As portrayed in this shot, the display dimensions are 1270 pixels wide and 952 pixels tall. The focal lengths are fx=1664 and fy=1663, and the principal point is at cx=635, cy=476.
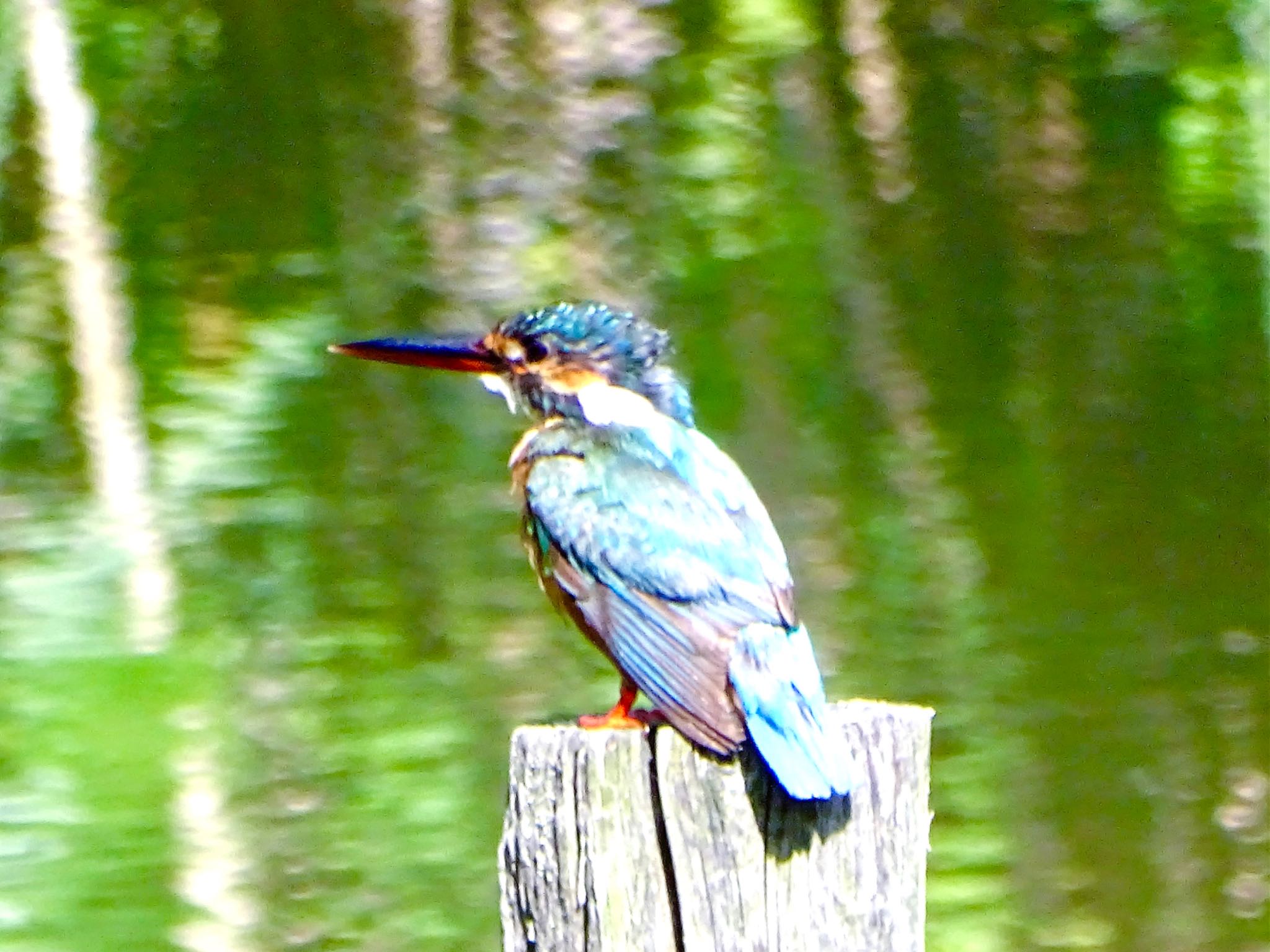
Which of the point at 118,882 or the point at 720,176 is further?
the point at 720,176

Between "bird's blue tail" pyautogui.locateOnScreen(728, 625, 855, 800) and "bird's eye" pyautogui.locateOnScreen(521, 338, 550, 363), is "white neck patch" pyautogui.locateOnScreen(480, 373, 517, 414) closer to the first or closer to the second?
"bird's eye" pyautogui.locateOnScreen(521, 338, 550, 363)

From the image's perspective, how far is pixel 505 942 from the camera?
1765 mm

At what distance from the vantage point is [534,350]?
2.93 m

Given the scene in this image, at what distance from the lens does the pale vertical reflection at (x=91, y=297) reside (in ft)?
14.2

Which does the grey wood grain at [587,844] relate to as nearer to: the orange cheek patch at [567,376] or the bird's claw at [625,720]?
the bird's claw at [625,720]

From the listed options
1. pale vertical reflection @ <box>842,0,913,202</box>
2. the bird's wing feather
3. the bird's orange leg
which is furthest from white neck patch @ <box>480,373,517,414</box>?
pale vertical reflection @ <box>842,0,913,202</box>

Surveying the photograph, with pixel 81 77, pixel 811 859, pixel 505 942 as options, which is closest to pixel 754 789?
pixel 811 859

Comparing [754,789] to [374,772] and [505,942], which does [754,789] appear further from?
[374,772]

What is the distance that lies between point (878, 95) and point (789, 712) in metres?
3.12

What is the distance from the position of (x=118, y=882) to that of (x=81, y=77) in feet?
6.87

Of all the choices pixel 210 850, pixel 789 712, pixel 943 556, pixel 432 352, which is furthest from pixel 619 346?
pixel 210 850

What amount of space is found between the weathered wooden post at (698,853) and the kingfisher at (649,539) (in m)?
0.05

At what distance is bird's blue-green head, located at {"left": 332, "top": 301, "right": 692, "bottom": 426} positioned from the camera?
113 inches

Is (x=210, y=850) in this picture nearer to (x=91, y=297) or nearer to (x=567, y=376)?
(x=91, y=297)
